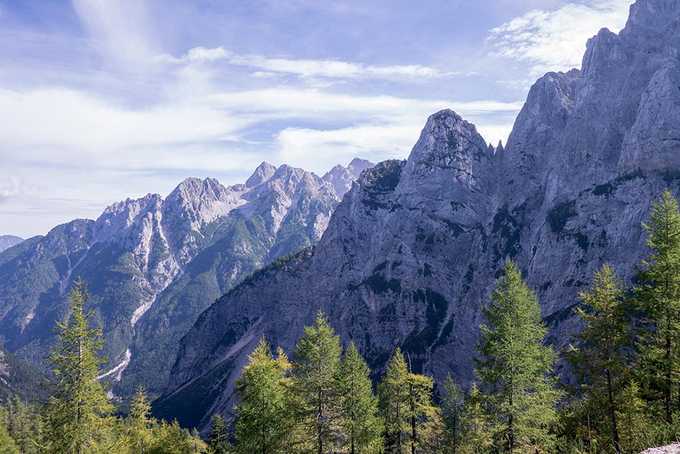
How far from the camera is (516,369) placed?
27.2 m

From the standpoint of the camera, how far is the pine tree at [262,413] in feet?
120

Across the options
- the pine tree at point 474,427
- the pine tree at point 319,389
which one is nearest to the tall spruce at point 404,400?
the pine tree at point 474,427

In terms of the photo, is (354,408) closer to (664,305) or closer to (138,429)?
(664,305)

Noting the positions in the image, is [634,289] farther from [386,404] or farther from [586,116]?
[586,116]

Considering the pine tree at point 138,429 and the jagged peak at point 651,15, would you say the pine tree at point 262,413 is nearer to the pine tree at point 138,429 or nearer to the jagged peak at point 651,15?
the pine tree at point 138,429

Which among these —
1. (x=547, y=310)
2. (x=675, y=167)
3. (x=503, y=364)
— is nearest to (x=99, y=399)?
(x=503, y=364)

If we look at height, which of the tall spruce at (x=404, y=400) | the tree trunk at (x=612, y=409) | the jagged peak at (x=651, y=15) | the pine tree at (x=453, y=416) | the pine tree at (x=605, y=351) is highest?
the jagged peak at (x=651, y=15)

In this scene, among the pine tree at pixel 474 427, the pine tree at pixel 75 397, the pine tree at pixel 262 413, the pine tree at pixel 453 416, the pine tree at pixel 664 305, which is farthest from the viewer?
the pine tree at pixel 453 416

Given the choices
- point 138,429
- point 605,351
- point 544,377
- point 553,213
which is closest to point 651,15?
point 553,213

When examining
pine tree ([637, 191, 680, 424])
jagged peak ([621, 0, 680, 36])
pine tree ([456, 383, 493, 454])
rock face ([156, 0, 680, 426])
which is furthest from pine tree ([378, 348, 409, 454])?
jagged peak ([621, 0, 680, 36])

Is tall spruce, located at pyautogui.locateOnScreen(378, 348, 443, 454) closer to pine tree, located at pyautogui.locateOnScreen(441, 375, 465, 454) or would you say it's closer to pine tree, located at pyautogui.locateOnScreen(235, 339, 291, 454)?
pine tree, located at pyautogui.locateOnScreen(235, 339, 291, 454)

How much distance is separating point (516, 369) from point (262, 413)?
20.4m

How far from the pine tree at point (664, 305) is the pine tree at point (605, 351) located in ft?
4.29

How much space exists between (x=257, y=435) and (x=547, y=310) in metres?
127
